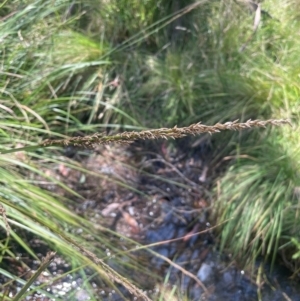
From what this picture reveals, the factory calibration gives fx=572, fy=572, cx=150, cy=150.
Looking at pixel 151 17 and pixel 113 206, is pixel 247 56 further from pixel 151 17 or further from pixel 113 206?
pixel 113 206

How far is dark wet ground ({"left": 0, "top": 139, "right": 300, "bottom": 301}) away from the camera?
2555 millimetres

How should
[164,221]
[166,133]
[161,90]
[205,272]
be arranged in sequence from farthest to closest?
[161,90] < [164,221] < [205,272] < [166,133]

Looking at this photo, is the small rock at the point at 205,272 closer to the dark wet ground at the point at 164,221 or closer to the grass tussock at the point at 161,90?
the dark wet ground at the point at 164,221

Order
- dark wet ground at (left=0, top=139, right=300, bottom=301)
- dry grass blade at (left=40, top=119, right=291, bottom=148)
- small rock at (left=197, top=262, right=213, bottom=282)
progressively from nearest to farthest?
dry grass blade at (left=40, top=119, right=291, bottom=148) < dark wet ground at (left=0, top=139, right=300, bottom=301) < small rock at (left=197, top=262, right=213, bottom=282)

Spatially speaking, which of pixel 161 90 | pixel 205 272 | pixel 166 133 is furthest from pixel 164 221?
pixel 166 133

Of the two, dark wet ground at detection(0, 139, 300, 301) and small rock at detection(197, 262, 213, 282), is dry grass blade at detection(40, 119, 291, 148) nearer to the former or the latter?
dark wet ground at detection(0, 139, 300, 301)

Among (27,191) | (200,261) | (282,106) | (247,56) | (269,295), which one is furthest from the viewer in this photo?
(247,56)

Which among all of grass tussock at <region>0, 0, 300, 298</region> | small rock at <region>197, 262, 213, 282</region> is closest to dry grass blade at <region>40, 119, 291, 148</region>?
grass tussock at <region>0, 0, 300, 298</region>

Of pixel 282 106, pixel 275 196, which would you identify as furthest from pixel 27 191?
pixel 282 106

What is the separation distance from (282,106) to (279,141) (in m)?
0.23

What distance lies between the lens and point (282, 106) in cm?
294

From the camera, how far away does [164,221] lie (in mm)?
2967

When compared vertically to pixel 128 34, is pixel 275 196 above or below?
below

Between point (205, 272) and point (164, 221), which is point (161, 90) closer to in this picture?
point (164, 221)
